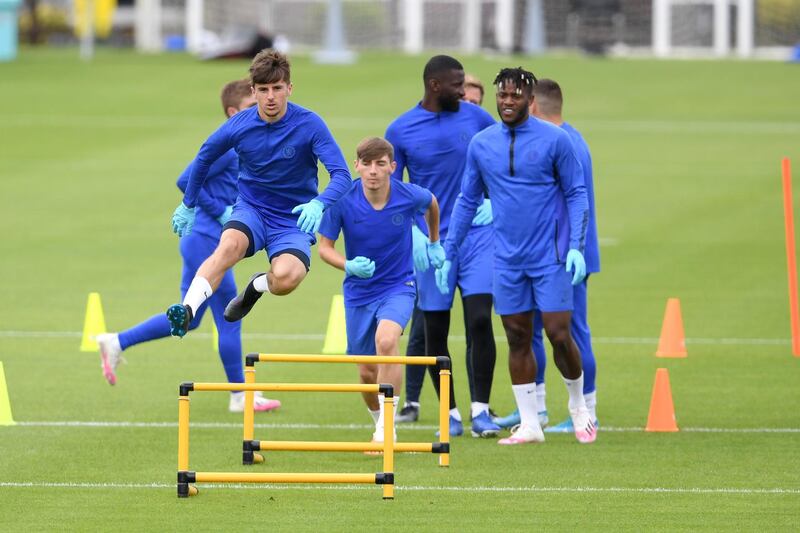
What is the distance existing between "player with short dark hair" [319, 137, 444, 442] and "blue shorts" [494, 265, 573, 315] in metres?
0.59

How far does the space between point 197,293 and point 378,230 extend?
1465mm

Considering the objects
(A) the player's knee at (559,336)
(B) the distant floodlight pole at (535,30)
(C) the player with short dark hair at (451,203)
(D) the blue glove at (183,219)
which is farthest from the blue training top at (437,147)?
(B) the distant floodlight pole at (535,30)

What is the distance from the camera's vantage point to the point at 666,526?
29.0 feet

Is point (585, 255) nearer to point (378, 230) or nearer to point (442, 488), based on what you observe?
point (378, 230)

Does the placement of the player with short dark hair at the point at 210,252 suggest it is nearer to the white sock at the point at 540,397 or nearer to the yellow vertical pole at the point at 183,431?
the white sock at the point at 540,397

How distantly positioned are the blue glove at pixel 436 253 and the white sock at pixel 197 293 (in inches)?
69.3

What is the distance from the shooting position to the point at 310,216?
33.0ft

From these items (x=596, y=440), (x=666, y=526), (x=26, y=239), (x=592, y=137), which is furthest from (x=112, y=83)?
(x=666, y=526)

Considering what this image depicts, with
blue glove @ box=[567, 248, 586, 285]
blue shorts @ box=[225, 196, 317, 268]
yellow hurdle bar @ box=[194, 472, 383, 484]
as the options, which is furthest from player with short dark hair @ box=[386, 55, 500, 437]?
yellow hurdle bar @ box=[194, 472, 383, 484]

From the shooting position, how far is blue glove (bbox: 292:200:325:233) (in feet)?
32.9

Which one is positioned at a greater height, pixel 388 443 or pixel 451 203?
pixel 451 203

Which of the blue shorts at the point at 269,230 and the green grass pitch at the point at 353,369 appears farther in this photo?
the blue shorts at the point at 269,230

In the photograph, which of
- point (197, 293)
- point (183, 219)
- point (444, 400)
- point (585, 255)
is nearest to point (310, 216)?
point (197, 293)

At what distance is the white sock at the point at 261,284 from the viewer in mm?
10469
